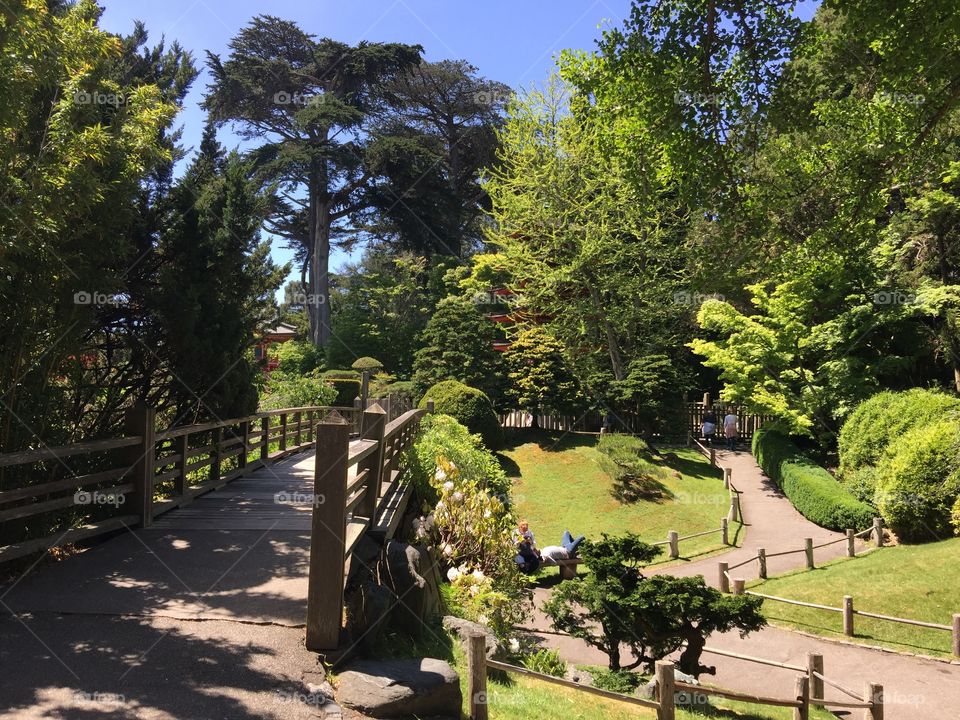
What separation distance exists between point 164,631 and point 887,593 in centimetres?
1231

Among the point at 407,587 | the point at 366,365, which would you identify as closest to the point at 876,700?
the point at 407,587

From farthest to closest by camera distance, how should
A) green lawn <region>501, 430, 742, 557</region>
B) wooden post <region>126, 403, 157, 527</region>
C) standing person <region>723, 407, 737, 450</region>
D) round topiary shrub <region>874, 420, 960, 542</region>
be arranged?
standing person <region>723, 407, 737, 450</region> → green lawn <region>501, 430, 742, 557</region> → round topiary shrub <region>874, 420, 960, 542</region> → wooden post <region>126, 403, 157, 527</region>

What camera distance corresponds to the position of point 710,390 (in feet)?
104

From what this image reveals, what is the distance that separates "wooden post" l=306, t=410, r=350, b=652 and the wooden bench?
9.93m

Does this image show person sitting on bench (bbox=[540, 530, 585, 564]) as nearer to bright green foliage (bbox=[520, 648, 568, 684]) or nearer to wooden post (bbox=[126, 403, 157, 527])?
bright green foliage (bbox=[520, 648, 568, 684])

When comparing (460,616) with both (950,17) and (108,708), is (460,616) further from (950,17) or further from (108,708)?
(950,17)

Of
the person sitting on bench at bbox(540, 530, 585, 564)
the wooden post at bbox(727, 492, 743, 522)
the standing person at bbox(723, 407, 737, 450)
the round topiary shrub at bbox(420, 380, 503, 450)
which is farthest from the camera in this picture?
the standing person at bbox(723, 407, 737, 450)

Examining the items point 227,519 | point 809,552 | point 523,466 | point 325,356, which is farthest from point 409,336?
point 227,519

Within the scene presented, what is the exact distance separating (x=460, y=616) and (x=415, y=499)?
331 cm

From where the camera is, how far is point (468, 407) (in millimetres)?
22797

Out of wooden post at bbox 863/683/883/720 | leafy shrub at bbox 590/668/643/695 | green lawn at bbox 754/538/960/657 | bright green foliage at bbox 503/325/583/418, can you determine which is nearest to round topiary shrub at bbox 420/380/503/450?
bright green foliage at bbox 503/325/583/418

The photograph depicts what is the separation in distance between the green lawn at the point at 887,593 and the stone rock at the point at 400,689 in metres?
9.26

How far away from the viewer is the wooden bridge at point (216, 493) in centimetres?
521

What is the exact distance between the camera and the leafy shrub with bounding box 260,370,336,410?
74.0 ft
